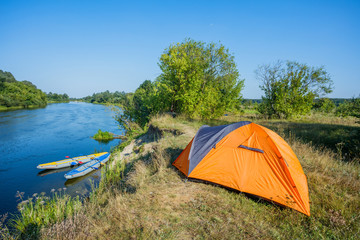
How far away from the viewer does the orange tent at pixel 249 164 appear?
4.04m

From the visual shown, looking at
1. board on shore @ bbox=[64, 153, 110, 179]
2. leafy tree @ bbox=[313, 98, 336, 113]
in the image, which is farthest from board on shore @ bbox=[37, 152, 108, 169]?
leafy tree @ bbox=[313, 98, 336, 113]

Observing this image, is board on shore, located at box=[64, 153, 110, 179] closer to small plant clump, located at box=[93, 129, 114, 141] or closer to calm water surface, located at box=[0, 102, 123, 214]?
calm water surface, located at box=[0, 102, 123, 214]

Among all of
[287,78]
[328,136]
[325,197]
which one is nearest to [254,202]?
[325,197]

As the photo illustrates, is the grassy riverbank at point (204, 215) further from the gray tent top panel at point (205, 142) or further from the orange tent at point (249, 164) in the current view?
the gray tent top panel at point (205, 142)

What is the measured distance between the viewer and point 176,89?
13.8 metres

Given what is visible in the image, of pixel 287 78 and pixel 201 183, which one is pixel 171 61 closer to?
pixel 201 183

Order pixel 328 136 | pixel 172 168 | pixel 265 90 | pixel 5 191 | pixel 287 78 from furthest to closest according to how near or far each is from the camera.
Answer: pixel 265 90
pixel 287 78
pixel 5 191
pixel 328 136
pixel 172 168

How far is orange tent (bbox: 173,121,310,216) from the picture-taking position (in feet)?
13.2

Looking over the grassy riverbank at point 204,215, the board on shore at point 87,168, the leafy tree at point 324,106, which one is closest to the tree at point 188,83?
the board on shore at point 87,168

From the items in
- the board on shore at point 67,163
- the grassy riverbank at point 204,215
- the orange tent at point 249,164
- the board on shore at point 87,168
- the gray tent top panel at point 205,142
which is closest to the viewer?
the grassy riverbank at point 204,215

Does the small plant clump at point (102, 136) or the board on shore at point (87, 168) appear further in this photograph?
the small plant clump at point (102, 136)

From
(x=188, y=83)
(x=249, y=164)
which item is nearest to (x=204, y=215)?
(x=249, y=164)

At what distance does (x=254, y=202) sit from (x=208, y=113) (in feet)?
37.7

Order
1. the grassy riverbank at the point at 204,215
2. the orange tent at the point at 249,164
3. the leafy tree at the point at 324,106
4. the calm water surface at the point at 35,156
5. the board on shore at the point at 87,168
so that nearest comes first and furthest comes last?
1. the grassy riverbank at the point at 204,215
2. the orange tent at the point at 249,164
3. the calm water surface at the point at 35,156
4. the board on shore at the point at 87,168
5. the leafy tree at the point at 324,106
